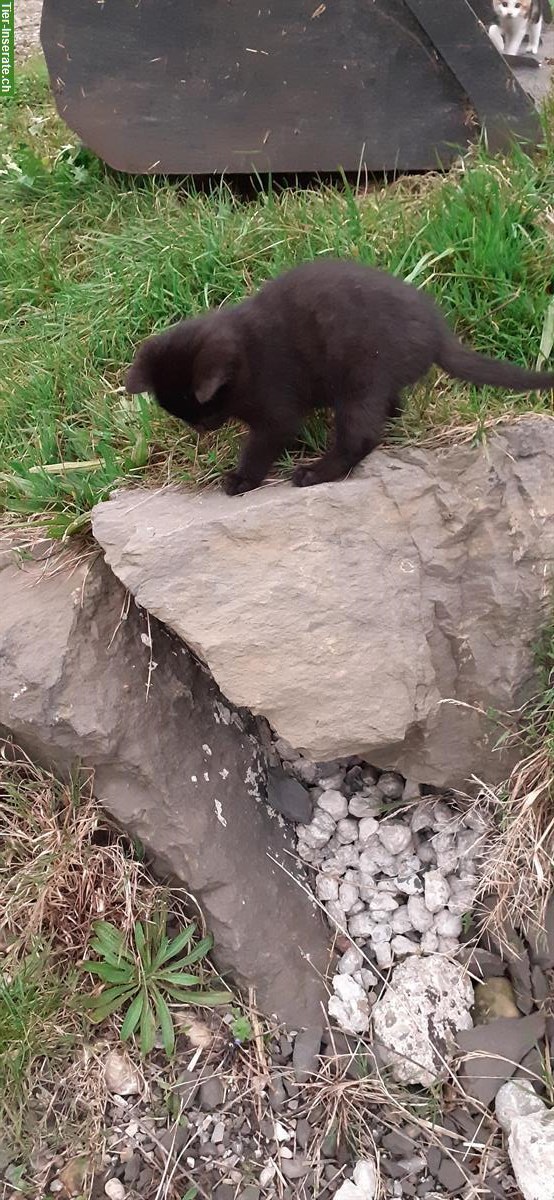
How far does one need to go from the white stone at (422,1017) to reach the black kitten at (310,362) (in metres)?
1.35

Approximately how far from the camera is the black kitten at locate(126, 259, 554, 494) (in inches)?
92.3

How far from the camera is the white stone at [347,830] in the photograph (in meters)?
2.64

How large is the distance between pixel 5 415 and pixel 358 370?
1.38m

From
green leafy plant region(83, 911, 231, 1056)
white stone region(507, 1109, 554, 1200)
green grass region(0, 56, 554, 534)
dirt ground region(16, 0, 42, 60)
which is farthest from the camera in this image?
dirt ground region(16, 0, 42, 60)

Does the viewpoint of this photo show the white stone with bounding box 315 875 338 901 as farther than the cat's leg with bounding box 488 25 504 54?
No

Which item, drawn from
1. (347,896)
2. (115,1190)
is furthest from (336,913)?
(115,1190)

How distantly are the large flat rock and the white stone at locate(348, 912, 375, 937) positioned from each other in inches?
16.5

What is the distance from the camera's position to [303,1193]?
2.20 metres

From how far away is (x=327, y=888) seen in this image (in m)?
2.61

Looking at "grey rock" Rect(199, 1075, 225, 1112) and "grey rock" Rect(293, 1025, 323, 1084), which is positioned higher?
"grey rock" Rect(293, 1025, 323, 1084)

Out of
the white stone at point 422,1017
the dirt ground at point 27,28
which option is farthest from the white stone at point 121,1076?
the dirt ground at point 27,28

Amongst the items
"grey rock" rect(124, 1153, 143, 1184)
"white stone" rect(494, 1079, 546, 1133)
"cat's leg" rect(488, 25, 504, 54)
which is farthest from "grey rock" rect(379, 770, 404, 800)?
"cat's leg" rect(488, 25, 504, 54)

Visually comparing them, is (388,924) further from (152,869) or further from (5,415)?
(5,415)

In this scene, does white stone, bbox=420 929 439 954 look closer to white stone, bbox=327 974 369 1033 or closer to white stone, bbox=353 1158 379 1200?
white stone, bbox=327 974 369 1033
